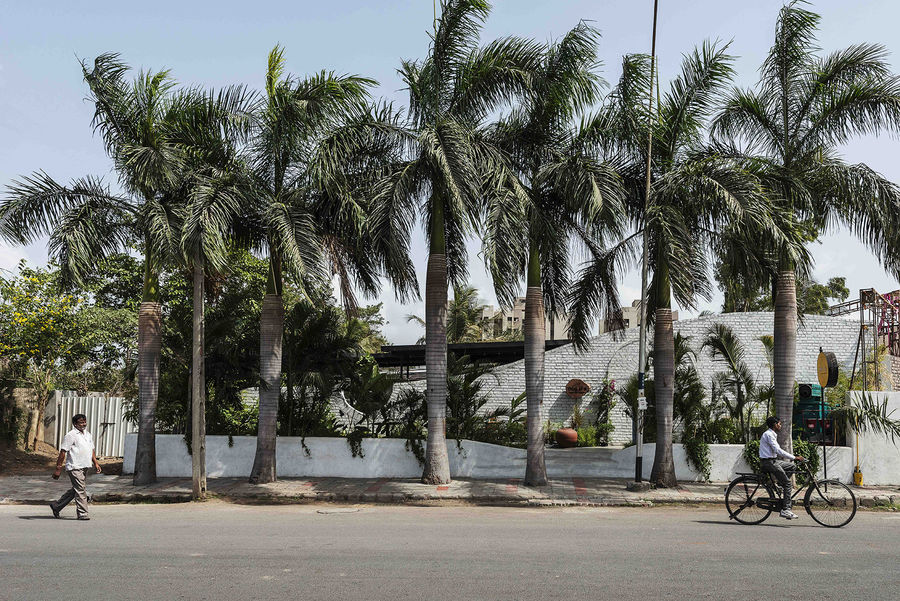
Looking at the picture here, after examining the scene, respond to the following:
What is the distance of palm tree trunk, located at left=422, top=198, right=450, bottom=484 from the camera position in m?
16.1

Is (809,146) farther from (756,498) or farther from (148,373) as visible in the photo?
(148,373)

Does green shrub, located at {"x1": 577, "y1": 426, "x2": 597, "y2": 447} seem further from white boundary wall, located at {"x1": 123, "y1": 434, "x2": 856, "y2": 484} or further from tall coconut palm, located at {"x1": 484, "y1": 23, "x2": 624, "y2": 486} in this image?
tall coconut palm, located at {"x1": 484, "y1": 23, "x2": 624, "y2": 486}

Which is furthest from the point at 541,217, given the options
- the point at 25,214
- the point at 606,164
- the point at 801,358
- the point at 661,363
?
the point at 801,358

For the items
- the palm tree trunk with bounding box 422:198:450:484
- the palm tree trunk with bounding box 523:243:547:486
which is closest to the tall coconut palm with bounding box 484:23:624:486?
the palm tree trunk with bounding box 523:243:547:486

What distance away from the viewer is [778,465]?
1195 centimetres

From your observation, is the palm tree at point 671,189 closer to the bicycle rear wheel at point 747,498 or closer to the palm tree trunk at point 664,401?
the palm tree trunk at point 664,401

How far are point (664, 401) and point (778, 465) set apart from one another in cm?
434

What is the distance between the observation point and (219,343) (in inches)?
714

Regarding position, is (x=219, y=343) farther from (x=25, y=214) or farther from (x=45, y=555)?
(x=45, y=555)

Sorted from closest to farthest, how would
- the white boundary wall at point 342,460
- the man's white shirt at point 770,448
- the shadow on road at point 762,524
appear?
the shadow on road at point 762,524 < the man's white shirt at point 770,448 < the white boundary wall at point 342,460

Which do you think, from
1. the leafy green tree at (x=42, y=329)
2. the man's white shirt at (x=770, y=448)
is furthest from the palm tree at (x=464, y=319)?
the man's white shirt at (x=770, y=448)

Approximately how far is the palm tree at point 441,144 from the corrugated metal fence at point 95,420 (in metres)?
11.3


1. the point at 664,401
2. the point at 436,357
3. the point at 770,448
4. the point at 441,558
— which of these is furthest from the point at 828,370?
the point at 441,558

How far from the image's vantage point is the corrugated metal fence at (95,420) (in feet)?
74.8
